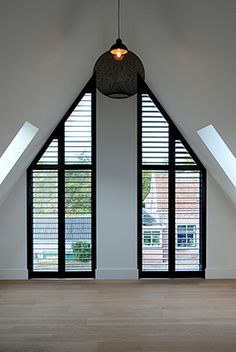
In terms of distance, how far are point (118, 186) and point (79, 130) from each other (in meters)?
0.98

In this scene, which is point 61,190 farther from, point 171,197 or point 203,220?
point 203,220

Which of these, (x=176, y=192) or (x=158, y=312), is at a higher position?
(x=176, y=192)

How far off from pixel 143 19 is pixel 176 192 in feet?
8.42

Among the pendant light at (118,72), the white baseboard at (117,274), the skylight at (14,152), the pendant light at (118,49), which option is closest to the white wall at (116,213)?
the white baseboard at (117,274)

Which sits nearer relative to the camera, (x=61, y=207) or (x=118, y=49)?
(x=118, y=49)

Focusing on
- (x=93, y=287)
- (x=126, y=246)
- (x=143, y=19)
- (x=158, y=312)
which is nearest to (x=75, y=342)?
(x=158, y=312)

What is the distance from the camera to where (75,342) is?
3203 millimetres

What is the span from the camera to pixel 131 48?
4.02m

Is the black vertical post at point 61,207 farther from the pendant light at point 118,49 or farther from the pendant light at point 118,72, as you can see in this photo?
the pendant light at point 118,49

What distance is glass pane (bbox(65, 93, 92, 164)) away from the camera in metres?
4.99

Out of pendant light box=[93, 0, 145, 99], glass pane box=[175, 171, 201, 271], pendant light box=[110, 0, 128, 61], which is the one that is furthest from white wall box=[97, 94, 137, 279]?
pendant light box=[110, 0, 128, 61]

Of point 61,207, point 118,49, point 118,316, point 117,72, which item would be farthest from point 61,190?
point 118,49

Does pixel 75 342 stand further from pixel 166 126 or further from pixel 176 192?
pixel 166 126

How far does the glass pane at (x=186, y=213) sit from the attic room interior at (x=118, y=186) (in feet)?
0.05
